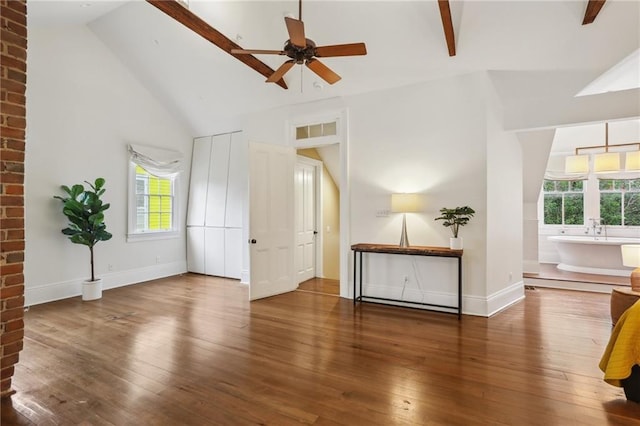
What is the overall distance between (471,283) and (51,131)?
255 inches

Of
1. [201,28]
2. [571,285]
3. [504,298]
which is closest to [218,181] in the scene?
[201,28]

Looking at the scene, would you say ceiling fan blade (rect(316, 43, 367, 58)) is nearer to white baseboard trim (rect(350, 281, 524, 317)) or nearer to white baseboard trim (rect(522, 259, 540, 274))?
white baseboard trim (rect(350, 281, 524, 317))

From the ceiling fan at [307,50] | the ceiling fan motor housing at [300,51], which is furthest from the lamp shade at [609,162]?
the ceiling fan motor housing at [300,51]

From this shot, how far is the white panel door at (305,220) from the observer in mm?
6055

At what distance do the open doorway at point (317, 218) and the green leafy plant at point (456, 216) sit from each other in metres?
2.33

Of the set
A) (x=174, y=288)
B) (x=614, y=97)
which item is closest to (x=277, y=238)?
(x=174, y=288)

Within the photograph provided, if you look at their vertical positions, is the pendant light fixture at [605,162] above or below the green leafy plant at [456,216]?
above

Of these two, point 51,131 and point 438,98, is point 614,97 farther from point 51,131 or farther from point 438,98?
point 51,131

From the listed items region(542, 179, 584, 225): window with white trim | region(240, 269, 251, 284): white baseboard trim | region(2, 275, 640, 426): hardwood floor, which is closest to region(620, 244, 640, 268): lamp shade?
region(2, 275, 640, 426): hardwood floor

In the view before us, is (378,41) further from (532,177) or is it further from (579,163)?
(579,163)

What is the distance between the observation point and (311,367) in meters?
2.79

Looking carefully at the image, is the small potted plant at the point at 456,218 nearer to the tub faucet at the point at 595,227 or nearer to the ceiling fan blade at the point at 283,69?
the ceiling fan blade at the point at 283,69

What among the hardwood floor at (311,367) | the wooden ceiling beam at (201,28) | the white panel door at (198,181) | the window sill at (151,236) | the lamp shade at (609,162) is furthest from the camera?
the white panel door at (198,181)

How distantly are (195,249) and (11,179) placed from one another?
188 inches
